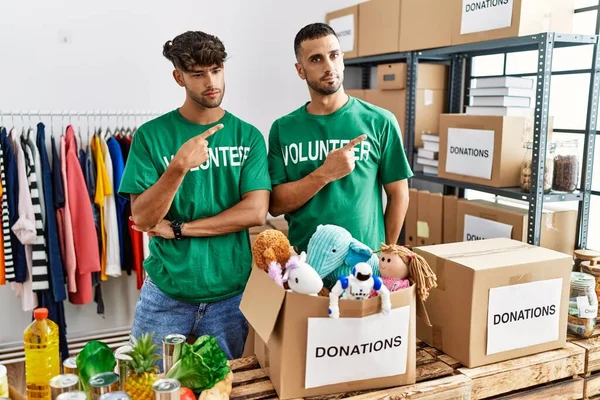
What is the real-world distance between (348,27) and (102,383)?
2.97 m

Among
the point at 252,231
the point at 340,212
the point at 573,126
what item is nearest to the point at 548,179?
the point at 573,126

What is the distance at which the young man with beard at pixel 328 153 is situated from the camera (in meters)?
1.68

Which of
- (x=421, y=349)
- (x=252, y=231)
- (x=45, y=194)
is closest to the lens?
(x=421, y=349)

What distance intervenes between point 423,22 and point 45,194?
2.23 m

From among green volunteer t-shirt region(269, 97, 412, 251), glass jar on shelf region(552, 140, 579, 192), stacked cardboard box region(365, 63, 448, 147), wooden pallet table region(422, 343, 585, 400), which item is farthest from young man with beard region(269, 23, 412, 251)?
stacked cardboard box region(365, 63, 448, 147)

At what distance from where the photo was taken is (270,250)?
123cm

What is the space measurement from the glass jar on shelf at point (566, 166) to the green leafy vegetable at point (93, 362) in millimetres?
1918

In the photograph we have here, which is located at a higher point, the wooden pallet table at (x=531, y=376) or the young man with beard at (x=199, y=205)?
the young man with beard at (x=199, y=205)

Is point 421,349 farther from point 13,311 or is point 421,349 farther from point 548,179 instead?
point 13,311

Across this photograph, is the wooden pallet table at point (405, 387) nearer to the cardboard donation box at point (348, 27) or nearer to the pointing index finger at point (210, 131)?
the pointing index finger at point (210, 131)

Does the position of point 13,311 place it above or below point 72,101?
below

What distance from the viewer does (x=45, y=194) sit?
2887 millimetres

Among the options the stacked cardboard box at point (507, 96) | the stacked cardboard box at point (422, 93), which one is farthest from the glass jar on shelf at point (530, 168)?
the stacked cardboard box at point (422, 93)

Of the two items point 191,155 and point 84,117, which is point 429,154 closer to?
point 191,155
